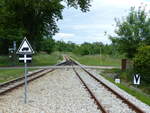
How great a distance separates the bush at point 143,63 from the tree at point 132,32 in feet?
30.0

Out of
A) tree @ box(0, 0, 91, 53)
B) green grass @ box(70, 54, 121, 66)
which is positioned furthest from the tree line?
green grass @ box(70, 54, 121, 66)

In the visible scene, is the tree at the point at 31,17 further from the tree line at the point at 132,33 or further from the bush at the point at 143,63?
the bush at the point at 143,63

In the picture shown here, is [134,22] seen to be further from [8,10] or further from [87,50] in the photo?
[87,50]

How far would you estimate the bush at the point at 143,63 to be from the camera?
28803mm

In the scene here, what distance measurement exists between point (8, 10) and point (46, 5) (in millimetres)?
5941

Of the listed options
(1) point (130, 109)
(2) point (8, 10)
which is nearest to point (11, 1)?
(2) point (8, 10)

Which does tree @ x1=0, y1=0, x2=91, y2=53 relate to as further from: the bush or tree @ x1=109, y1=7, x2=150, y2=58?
the bush

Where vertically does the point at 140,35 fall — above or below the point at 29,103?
above

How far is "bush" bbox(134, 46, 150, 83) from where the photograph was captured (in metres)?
28.8

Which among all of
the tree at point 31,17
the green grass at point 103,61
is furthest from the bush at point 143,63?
the green grass at point 103,61

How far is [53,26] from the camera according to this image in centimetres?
6525

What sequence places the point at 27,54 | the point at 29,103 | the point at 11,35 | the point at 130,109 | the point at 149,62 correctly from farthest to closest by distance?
the point at 11,35
the point at 149,62
the point at 27,54
the point at 29,103
the point at 130,109

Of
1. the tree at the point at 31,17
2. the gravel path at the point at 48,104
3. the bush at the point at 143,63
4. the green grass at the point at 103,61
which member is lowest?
the green grass at the point at 103,61

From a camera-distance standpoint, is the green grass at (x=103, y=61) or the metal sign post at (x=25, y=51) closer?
the metal sign post at (x=25, y=51)
